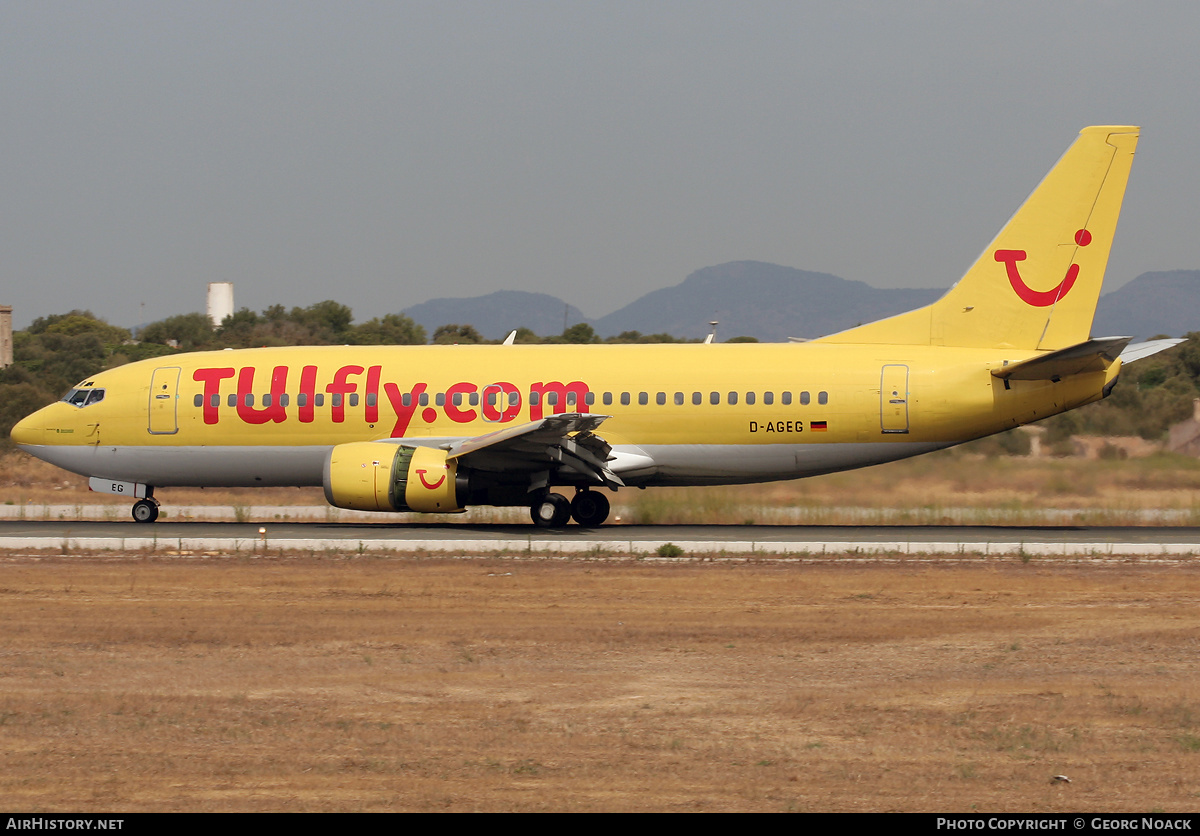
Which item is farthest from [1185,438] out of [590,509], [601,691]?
[601,691]

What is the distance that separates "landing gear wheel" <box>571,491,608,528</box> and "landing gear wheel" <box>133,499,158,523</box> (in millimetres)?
8770

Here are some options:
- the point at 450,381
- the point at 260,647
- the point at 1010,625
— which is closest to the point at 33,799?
the point at 260,647

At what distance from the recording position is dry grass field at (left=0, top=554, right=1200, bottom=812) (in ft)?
25.2

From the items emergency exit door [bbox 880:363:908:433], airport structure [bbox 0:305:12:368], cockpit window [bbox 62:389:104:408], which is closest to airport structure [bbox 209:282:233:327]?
airport structure [bbox 0:305:12:368]

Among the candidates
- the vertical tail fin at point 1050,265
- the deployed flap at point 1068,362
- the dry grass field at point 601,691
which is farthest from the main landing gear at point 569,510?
the deployed flap at point 1068,362

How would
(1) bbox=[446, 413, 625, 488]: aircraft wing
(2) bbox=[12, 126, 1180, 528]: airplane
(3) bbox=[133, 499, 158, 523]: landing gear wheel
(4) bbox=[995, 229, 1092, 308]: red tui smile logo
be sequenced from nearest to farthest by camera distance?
(1) bbox=[446, 413, 625, 488]: aircraft wing < (2) bbox=[12, 126, 1180, 528]: airplane < (4) bbox=[995, 229, 1092, 308]: red tui smile logo < (3) bbox=[133, 499, 158, 523]: landing gear wheel

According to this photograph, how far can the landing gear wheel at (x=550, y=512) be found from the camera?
2303 centimetres

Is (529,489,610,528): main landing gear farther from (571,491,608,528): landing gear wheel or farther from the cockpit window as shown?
the cockpit window

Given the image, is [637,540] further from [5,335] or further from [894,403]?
[5,335]

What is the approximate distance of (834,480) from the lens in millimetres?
26328

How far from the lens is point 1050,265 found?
22797 mm

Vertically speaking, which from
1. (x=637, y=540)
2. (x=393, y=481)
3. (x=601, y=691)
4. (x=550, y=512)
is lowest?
(x=601, y=691)

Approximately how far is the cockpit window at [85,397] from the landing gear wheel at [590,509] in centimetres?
1016

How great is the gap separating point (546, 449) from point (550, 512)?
1.50 metres
